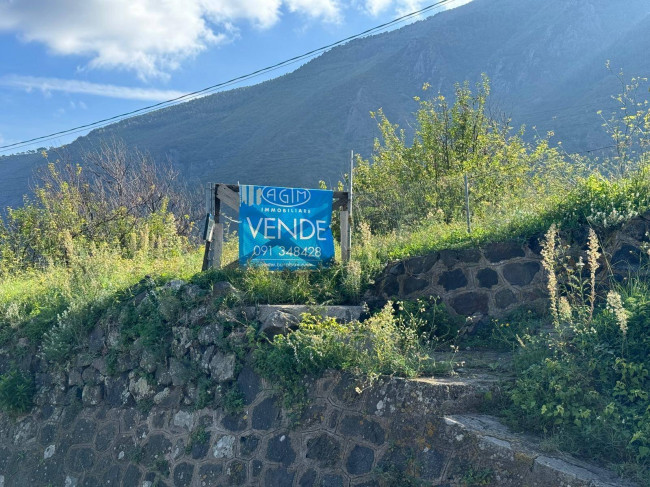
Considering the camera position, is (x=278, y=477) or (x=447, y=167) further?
(x=447, y=167)

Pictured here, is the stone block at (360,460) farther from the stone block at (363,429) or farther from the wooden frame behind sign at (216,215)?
the wooden frame behind sign at (216,215)

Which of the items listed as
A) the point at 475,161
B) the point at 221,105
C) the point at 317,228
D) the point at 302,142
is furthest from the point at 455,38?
the point at 317,228

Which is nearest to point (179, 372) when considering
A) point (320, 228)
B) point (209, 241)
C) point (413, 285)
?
point (209, 241)

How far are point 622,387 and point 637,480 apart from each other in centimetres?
74

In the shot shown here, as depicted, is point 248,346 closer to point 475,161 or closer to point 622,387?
point 622,387

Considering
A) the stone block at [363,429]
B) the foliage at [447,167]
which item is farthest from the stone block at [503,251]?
the foliage at [447,167]

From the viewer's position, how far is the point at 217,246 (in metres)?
8.02

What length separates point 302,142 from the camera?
217ft

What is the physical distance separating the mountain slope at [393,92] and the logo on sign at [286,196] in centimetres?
3737

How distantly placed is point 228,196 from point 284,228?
0.89 m

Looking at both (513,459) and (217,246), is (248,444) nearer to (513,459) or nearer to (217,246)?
(513,459)

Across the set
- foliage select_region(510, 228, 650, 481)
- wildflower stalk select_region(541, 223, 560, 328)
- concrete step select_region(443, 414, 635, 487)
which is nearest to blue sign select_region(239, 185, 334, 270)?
wildflower stalk select_region(541, 223, 560, 328)

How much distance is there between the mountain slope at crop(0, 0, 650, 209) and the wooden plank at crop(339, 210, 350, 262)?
122ft

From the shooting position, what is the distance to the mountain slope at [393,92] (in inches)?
2293
